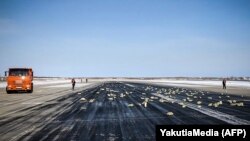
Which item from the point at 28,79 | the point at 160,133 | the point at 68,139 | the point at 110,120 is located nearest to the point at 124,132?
the point at 68,139

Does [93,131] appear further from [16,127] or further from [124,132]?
[16,127]

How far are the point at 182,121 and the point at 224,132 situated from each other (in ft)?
24.2

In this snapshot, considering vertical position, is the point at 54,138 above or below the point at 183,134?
below

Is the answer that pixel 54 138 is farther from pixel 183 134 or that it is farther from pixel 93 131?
pixel 183 134

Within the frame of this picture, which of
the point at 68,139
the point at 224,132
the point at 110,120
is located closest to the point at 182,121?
the point at 110,120

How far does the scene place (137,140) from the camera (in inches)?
359

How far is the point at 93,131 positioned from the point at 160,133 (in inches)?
232

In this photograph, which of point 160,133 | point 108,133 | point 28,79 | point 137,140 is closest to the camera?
point 160,133

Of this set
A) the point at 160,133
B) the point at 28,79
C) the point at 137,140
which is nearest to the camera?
the point at 160,133

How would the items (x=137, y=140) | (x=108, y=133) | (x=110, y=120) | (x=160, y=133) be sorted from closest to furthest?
(x=160, y=133) < (x=137, y=140) < (x=108, y=133) < (x=110, y=120)

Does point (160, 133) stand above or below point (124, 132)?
above

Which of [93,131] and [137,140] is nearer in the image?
[137,140]

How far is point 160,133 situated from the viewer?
5191 millimetres

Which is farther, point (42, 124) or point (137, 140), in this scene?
point (42, 124)
